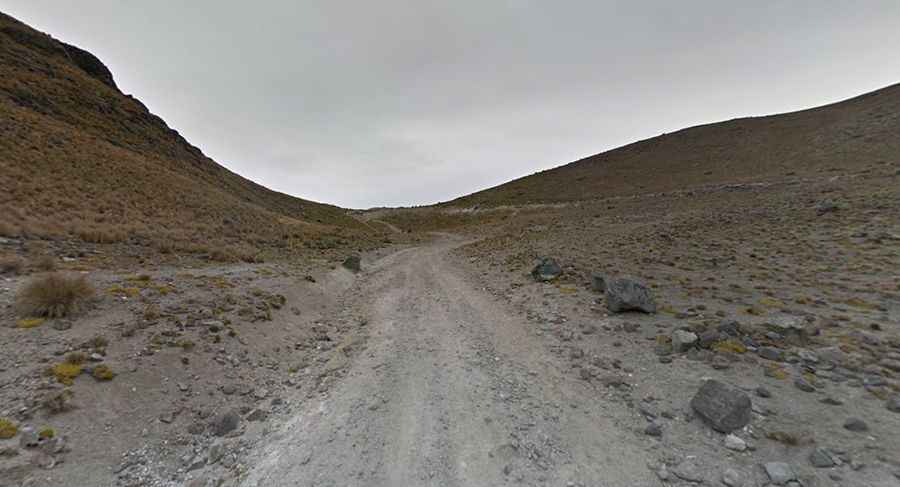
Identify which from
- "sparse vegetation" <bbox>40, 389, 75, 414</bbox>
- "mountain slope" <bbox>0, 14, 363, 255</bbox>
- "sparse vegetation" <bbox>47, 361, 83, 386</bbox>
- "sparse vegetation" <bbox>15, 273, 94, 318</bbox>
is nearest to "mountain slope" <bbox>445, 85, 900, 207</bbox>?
"sparse vegetation" <bbox>40, 389, 75, 414</bbox>

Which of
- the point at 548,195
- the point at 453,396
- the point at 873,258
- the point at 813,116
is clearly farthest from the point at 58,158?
the point at 813,116

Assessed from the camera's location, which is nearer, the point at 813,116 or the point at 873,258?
the point at 873,258

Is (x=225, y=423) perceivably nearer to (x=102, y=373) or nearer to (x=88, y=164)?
(x=102, y=373)

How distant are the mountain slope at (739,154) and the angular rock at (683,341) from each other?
30.5 m

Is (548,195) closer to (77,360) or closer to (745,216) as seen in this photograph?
(745,216)

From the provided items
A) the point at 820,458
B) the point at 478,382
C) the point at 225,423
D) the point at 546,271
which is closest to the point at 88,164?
the point at 225,423

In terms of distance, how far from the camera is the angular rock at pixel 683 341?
5590 mm

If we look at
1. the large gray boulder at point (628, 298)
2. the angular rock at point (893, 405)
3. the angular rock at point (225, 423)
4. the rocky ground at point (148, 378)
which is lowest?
the angular rock at point (893, 405)

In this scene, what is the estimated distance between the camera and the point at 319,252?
67.2 ft

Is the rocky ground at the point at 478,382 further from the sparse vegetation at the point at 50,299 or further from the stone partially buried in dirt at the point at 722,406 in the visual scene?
the sparse vegetation at the point at 50,299

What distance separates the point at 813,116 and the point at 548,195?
135 feet

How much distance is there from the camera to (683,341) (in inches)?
221

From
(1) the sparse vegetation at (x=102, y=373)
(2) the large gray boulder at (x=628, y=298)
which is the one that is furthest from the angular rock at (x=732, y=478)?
(1) the sparse vegetation at (x=102, y=373)

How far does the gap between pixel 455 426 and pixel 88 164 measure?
2910 centimetres
